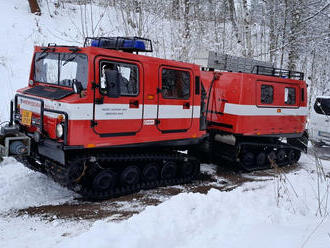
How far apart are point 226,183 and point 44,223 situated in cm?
426

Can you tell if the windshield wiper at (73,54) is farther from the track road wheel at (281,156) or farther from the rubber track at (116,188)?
the track road wheel at (281,156)

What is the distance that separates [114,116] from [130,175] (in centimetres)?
130

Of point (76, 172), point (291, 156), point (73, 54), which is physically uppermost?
point (73, 54)

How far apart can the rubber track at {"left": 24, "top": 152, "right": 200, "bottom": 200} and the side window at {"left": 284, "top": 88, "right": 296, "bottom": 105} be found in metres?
3.83

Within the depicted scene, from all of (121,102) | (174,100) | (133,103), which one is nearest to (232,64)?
(174,100)

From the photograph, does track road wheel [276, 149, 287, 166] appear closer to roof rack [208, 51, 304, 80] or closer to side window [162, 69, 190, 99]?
roof rack [208, 51, 304, 80]

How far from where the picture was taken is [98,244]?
3143 mm

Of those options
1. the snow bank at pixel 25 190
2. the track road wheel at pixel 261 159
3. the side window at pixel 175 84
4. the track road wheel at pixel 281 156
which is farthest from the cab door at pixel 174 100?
the track road wheel at pixel 281 156

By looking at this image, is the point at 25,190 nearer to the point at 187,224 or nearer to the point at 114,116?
the point at 114,116

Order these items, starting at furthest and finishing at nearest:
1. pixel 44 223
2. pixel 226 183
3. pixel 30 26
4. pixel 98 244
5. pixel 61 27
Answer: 1. pixel 61 27
2. pixel 30 26
3. pixel 226 183
4. pixel 44 223
5. pixel 98 244

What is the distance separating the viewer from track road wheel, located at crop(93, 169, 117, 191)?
5.55 meters

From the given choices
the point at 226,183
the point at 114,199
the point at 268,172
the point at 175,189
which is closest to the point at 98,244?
the point at 114,199

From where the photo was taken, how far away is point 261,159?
8867mm

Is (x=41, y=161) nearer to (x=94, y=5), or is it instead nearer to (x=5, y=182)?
(x=5, y=182)
